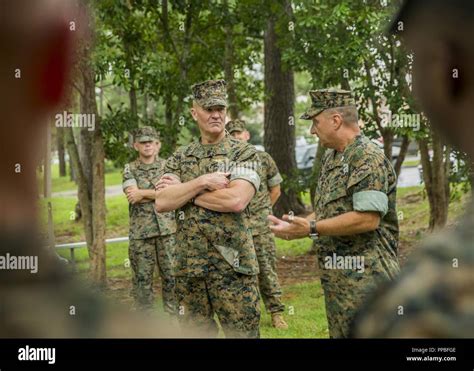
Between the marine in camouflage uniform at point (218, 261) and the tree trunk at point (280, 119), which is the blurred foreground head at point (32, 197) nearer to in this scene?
the marine in camouflage uniform at point (218, 261)

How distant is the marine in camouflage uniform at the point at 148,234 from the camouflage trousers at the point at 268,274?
0.58 metres

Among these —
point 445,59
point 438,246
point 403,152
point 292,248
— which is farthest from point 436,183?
point 438,246

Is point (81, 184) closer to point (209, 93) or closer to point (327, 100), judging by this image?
point (209, 93)

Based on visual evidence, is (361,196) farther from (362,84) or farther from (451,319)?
(362,84)

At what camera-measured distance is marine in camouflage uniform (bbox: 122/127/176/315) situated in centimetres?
546

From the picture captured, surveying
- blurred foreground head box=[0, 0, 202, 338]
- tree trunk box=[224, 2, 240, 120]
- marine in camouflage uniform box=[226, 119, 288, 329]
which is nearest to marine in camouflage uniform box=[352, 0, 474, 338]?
blurred foreground head box=[0, 0, 202, 338]

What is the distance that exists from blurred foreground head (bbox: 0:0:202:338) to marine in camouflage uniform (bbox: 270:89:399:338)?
2487 millimetres

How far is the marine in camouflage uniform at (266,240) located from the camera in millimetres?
5305

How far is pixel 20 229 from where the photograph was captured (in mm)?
A: 741

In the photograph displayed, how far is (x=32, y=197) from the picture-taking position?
78cm

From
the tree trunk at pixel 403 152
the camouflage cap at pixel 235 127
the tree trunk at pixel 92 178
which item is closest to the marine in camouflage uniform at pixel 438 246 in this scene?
the camouflage cap at pixel 235 127

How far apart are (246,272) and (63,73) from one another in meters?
2.85

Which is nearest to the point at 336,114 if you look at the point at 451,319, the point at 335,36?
the point at 335,36

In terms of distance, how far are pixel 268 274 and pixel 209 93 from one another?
1.87 m
